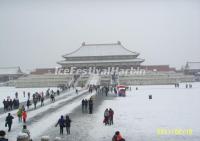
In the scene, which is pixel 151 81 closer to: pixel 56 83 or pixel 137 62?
pixel 137 62

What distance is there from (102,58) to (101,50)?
6.28m

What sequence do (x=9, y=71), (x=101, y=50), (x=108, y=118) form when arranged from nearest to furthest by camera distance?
1. (x=108, y=118)
2. (x=101, y=50)
3. (x=9, y=71)

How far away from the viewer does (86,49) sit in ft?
273

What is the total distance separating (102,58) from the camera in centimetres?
7556

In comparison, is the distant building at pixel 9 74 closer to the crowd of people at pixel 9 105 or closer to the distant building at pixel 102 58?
the distant building at pixel 102 58

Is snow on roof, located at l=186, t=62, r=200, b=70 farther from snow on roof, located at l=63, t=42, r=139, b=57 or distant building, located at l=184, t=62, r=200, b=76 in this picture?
snow on roof, located at l=63, t=42, r=139, b=57

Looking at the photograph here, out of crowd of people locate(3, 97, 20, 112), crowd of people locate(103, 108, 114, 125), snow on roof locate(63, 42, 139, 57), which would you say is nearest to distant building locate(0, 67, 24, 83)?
snow on roof locate(63, 42, 139, 57)

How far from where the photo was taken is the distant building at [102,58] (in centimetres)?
7175

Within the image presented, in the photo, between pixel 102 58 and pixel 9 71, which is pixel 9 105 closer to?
pixel 102 58

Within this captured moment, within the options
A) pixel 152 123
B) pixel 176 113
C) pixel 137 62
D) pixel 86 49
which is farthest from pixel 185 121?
pixel 86 49

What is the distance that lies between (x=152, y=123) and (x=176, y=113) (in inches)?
149

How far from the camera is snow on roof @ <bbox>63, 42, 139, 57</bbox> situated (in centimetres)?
7700

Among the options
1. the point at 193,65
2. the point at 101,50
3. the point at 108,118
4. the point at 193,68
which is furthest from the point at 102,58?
the point at 108,118

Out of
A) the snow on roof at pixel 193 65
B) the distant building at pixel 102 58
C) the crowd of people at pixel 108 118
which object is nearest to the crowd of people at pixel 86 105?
the crowd of people at pixel 108 118
